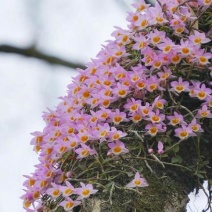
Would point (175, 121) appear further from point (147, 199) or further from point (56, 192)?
point (56, 192)

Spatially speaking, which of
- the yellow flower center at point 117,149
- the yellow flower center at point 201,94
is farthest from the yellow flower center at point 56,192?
the yellow flower center at point 201,94

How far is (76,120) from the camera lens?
4.56 ft

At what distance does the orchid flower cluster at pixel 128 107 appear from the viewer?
1297mm

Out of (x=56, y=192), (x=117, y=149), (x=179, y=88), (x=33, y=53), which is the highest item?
(x=33, y=53)

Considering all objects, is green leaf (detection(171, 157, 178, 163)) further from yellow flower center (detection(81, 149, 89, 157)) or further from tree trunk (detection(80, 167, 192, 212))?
yellow flower center (detection(81, 149, 89, 157))

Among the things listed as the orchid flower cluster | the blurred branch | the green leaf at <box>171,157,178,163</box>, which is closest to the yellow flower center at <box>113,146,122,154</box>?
the orchid flower cluster

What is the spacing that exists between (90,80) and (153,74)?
0.17 metres

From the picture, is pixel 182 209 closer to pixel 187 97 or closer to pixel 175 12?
pixel 187 97

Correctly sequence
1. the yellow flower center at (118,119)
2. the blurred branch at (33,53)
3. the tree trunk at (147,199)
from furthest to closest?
the yellow flower center at (118,119) < the tree trunk at (147,199) < the blurred branch at (33,53)

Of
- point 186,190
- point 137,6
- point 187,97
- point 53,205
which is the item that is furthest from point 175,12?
point 53,205

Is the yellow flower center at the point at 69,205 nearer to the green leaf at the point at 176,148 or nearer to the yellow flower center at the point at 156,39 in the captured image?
the green leaf at the point at 176,148

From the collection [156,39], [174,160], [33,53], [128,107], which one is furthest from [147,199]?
[33,53]

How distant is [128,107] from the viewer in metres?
1.35

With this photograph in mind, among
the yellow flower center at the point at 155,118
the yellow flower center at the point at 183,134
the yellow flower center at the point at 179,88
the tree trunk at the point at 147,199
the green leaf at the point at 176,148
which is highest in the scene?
the yellow flower center at the point at 179,88
